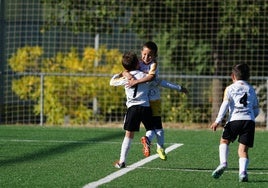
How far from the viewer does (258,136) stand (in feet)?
55.8

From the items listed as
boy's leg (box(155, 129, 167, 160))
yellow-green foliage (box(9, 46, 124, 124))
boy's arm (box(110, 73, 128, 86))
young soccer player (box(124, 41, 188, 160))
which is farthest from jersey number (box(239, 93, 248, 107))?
yellow-green foliage (box(9, 46, 124, 124))

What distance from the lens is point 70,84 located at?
21.9 m

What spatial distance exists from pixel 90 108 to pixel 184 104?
2193 millimetres

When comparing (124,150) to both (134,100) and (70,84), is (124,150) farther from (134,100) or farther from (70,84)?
(70,84)

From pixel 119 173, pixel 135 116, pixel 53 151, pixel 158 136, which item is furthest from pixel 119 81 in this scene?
pixel 53 151

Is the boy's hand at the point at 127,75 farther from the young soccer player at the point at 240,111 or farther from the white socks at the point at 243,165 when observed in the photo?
the white socks at the point at 243,165

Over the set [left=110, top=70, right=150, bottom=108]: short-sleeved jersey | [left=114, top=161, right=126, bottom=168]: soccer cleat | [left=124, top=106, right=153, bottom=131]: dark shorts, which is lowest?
[left=114, top=161, right=126, bottom=168]: soccer cleat

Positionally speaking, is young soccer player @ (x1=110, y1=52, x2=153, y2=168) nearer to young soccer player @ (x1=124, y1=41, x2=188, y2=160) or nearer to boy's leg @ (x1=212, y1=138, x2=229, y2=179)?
young soccer player @ (x1=124, y1=41, x2=188, y2=160)

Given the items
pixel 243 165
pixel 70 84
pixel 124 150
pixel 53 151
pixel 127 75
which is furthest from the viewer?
pixel 70 84

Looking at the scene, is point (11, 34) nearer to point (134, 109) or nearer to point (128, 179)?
point (134, 109)

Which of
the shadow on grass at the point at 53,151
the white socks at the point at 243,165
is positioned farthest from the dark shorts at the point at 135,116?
the white socks at the point at 243,165

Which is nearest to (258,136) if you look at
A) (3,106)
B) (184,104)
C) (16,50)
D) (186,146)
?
Result: (186,146)

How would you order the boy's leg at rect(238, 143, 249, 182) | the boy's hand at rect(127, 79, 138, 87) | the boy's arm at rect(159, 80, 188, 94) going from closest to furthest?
the boy's leg at rect(238, 143, 249, 182), the boy's hand at rect(127, 79, 138, 87), the boy's arm at rect(159, 80, 188, 94)

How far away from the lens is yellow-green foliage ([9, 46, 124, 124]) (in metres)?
21.8
